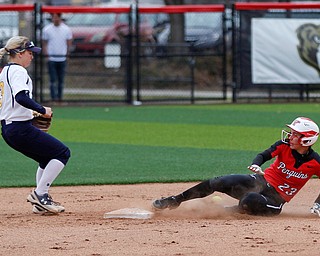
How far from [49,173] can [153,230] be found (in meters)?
1.53

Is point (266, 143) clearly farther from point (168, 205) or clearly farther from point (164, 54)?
point (164, 54)

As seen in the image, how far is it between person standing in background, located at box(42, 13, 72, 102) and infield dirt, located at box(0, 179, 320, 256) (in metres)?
11.0

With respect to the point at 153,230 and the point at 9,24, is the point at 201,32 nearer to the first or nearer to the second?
the point at 9,24

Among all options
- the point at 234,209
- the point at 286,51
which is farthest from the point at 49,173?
the point at 286,51

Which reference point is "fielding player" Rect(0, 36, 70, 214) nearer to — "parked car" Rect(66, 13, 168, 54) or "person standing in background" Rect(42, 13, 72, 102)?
"person standing in background" Rect(42, 13, 72, 102)

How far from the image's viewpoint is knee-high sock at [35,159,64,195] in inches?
349

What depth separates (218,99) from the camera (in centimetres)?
2258

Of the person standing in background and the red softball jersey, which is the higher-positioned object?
the person standing in background

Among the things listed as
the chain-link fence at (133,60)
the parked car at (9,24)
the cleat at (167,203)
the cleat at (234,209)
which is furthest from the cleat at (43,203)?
the parked car at (9,24)

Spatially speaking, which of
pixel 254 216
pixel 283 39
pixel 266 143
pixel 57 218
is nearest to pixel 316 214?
pixel 254 216

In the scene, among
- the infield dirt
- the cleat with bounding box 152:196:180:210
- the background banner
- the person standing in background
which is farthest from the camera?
the background banner

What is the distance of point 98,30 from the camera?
27906mm

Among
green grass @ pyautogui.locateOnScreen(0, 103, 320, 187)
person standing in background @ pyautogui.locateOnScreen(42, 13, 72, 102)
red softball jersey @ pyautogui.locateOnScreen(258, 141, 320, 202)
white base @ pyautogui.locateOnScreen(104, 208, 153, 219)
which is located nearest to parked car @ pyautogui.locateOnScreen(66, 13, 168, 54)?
person standing in background @ pyautogui.locateOnScreen(42, 13, 72, 102)

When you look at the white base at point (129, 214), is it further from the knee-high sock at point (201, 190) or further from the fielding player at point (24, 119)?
the fielding player at point (24, 119)
